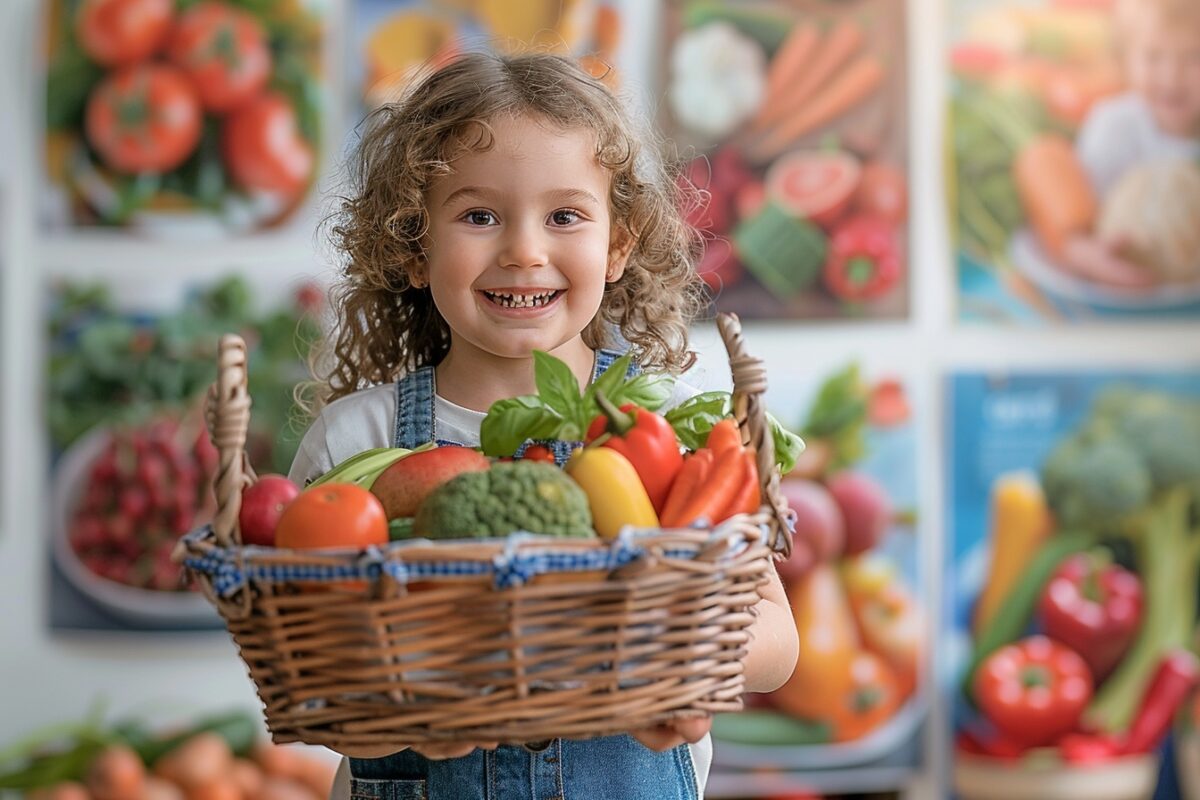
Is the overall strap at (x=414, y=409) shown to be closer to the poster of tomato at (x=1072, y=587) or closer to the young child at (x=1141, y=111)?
the poster of tomato at (x=1072, y=587)

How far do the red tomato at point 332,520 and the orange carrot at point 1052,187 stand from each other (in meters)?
2.12

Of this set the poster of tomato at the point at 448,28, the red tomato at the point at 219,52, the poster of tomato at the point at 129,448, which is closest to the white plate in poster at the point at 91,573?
the poster of tomato at the point at 129,448

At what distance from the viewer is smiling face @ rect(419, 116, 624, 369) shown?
3.63 feet

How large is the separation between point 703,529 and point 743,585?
6cm

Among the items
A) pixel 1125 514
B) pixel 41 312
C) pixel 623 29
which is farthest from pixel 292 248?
pixel 1125 514

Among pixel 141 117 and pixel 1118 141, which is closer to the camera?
pixel 141 117

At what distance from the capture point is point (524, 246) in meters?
1.09

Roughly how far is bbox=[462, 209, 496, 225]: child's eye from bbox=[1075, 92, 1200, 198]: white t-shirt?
193 cm

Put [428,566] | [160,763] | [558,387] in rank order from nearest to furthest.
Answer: [428,566]
[558,387]
[160,763]

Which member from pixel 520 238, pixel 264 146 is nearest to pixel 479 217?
pixel 520 238

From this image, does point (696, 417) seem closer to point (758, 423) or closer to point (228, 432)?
point (758, 423)

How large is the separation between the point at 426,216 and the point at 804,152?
1.61m

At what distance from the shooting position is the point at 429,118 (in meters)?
1.18

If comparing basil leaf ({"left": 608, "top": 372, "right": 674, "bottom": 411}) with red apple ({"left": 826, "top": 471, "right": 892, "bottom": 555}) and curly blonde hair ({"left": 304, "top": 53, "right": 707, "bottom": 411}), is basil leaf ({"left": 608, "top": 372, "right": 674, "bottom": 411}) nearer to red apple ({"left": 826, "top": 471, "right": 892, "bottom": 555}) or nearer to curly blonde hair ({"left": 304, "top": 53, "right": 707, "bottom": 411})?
curly blonde hair ({"left": 304, "top": 53, "right": 707, "bottom": 411})
